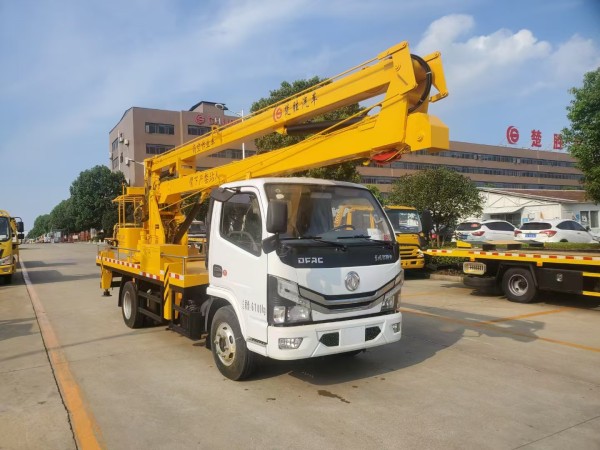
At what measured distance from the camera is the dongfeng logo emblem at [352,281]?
4.66m

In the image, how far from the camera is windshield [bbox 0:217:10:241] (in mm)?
14609

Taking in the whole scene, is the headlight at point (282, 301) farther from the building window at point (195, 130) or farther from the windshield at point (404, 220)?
the building window at point (195, 130)

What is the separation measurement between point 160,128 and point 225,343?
207ft

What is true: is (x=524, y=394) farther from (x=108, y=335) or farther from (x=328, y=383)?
(x=108, y=335)

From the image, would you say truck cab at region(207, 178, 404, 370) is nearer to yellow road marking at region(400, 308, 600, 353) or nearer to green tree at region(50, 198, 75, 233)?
yellow road marking at region(400, 308, 600, 353)

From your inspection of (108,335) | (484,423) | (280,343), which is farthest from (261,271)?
(108,335)

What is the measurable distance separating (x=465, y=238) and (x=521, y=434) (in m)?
20.3

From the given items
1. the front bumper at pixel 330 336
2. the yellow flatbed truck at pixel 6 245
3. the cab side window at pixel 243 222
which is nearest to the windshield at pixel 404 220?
the cab side window at pixel 243 222

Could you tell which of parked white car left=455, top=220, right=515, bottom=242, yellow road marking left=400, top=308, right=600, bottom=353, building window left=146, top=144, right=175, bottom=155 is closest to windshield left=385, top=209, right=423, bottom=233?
yellow road marking left=400, top=308, right=600, bottom=353

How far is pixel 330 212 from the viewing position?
5184mm

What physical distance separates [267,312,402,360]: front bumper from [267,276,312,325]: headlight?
0.10m

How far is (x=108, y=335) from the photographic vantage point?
24.6ft

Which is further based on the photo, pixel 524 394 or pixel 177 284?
pixel 177 284

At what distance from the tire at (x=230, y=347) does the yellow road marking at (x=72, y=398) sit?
140 cm
